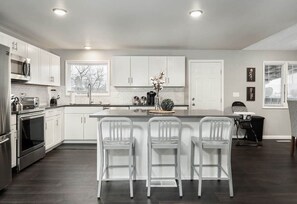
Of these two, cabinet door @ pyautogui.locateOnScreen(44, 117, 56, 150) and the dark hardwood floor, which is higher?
cabinet door @ pyautogui.locateOnScreen(44, 117, 56, 150)

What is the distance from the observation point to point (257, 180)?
322 centimetres

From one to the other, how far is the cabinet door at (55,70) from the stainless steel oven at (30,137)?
1356mm

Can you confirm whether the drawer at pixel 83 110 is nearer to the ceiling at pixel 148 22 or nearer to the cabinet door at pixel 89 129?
the cabinet door at pixel 89 129

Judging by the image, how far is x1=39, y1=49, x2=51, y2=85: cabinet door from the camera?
4770 millimetres

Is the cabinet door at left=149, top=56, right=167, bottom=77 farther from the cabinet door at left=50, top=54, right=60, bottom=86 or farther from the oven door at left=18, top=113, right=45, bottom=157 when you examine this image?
the oven door at left=18, top=113, right=45, bottom=157

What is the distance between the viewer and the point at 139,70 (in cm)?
580

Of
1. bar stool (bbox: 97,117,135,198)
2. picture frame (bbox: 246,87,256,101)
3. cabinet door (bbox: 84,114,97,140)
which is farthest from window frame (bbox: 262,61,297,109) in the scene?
bar stool (bbox: 97,117,135,198)

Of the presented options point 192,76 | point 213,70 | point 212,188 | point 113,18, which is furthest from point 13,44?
point 213,70

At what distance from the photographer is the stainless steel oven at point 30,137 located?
354 centimetres

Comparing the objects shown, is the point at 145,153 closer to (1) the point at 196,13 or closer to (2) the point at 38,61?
(1) the point at 196,13

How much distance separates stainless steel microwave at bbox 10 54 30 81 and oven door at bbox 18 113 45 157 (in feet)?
2.17

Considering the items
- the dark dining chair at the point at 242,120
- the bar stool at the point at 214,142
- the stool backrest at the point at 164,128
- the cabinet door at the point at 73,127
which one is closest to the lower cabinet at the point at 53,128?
the cabinet door at the point at 73,127

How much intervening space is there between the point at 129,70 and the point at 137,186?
3395 mm

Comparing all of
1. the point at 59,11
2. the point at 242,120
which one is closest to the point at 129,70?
the point at 59,11
